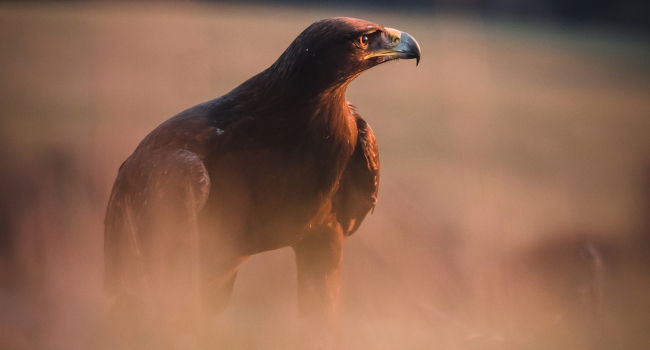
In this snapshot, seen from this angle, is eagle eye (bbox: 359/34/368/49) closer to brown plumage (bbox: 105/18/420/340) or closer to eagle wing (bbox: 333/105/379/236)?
brown plumage (bbox: 105/18/420/340)

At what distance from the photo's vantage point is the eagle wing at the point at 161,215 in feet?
4.07

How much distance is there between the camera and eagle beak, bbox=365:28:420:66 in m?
1.20

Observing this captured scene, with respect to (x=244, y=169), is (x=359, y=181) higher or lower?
lower

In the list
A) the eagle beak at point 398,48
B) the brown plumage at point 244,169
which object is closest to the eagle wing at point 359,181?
the brown plumage at point 244,169

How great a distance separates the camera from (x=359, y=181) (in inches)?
60.6

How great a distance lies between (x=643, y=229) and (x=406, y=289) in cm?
88

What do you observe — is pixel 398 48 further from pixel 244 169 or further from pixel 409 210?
pixel 409 210

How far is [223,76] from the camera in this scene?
257 cm

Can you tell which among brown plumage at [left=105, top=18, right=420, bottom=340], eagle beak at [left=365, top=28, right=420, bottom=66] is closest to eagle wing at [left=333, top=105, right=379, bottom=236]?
brown plumage at [left=105, top=18, right=420, bottom=340]

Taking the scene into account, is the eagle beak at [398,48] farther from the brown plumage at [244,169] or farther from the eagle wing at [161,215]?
the eagle wing at [161,215]

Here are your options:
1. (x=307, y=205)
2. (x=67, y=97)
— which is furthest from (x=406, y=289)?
(x=67, y=97)

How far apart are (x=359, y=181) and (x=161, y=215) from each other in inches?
20.3

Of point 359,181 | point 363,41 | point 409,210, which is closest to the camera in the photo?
point 363,41

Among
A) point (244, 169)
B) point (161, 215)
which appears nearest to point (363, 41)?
point (244, 169)
